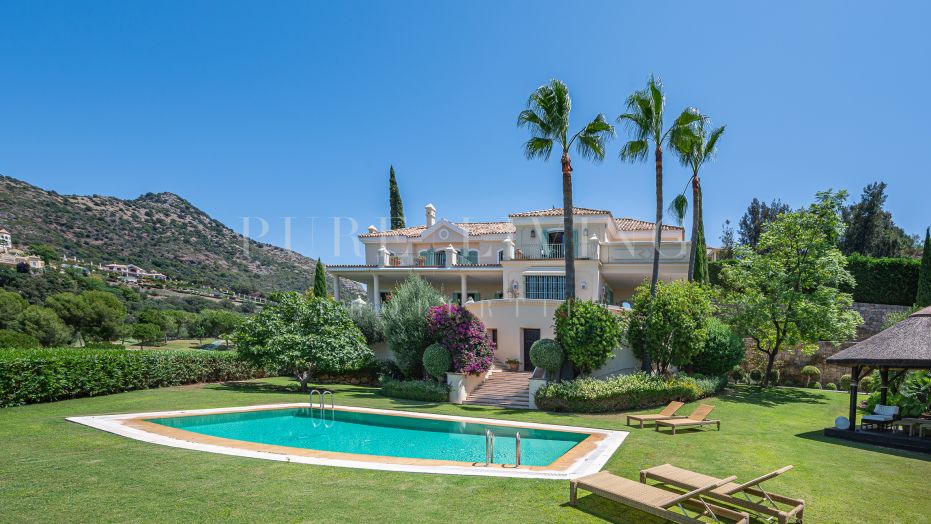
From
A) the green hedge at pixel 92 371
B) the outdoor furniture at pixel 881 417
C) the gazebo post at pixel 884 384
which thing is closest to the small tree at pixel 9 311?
the green hedge at pixel 92 371

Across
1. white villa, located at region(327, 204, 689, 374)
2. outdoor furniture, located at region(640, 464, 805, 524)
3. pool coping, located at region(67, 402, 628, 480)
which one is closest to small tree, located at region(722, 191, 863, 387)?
white villa, located at region(327, 204, 689, 374)

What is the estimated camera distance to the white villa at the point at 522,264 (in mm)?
24094

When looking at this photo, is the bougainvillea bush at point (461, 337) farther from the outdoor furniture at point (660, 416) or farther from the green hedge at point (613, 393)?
the outdoor furniture at point (660, 416)

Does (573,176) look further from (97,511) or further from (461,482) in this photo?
(97,511)

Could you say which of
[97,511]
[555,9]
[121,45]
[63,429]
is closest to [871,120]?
[555,9]

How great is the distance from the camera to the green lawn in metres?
6.95

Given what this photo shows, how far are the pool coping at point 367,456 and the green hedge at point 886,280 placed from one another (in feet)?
79.3

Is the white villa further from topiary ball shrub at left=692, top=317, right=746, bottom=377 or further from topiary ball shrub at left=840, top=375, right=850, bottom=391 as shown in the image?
topiary ball shrub at left=840, top=375, right=850, bottom=391

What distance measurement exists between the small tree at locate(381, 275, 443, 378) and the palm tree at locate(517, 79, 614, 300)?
6896mm

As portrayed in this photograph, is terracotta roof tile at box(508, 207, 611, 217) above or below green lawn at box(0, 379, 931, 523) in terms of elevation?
above

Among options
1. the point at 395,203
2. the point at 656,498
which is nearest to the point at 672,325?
the point at 656,498

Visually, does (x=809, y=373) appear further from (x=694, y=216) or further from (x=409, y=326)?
(x=409, y=326)

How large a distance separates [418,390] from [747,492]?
14.6 meters

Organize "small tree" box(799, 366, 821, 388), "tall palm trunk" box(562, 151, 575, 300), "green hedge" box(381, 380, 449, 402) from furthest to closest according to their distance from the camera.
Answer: "small tree" box(799, 366, 821, 388) → "green hedge" box(381, 380, 449, 402) → "tall palm trunk" box(562, 151, 575, 300)
